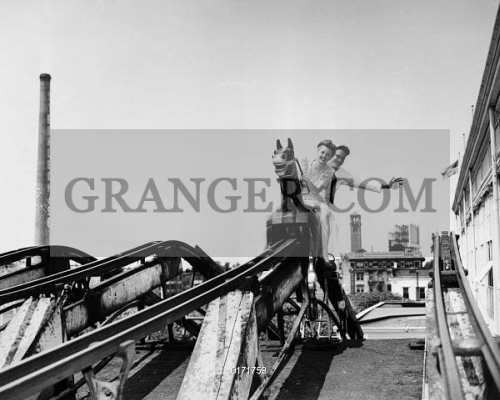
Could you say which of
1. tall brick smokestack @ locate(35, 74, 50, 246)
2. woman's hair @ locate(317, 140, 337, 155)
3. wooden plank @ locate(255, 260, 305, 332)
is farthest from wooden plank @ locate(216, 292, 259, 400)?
tall brick smokestack @ locate(35, 74, 50, 246)

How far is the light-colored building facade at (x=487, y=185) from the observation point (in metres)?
10.9

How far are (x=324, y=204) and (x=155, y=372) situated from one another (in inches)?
136

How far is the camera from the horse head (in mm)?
7762

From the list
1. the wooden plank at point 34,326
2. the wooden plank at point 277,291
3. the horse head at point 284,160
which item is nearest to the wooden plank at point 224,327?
the wooden plank at point 277,291

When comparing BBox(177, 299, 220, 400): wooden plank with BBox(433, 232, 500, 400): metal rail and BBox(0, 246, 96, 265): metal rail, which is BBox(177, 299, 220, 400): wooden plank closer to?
BBox(433, 232, 500, 400): metal rail

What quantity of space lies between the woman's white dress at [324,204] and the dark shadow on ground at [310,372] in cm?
145

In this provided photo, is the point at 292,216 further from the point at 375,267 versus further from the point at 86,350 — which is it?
the point at 375,267

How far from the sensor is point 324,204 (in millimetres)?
8820

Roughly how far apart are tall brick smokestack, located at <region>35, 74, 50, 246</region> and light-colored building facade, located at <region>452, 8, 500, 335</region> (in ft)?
55.5

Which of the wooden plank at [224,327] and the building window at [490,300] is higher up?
the wooden plank at [224,327]

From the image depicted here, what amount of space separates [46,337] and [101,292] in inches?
41.8

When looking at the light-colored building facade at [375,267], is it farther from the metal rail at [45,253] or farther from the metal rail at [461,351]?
→ the metal rail at [461,351]

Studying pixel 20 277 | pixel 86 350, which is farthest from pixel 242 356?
pixel 20 277

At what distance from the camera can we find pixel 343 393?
6.10 metres
